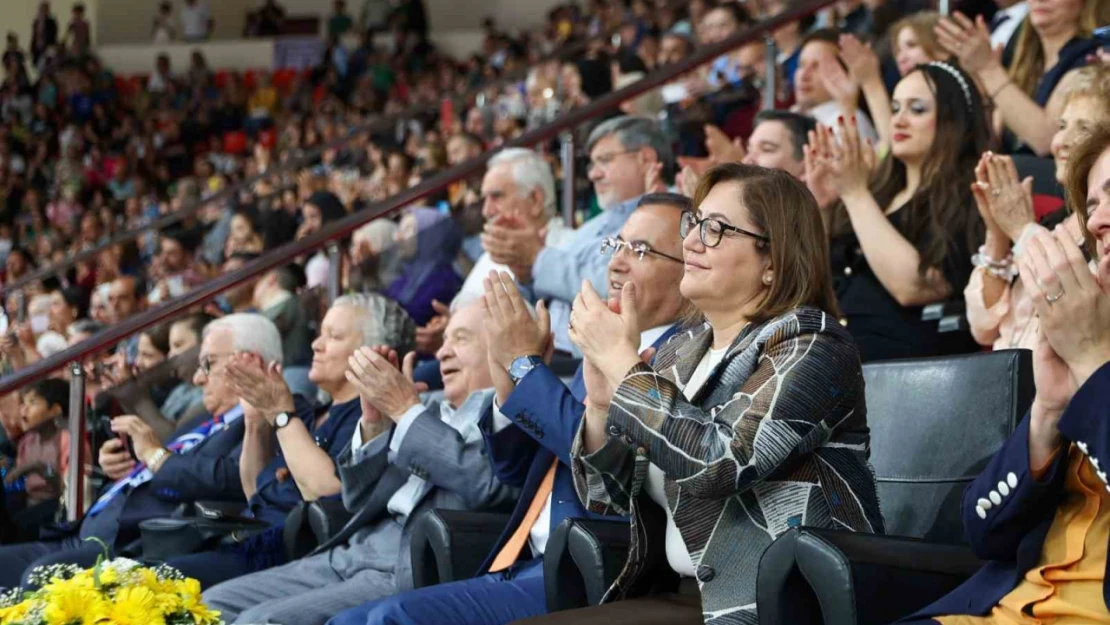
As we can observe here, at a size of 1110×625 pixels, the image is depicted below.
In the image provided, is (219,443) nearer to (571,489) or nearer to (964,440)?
(571,489)

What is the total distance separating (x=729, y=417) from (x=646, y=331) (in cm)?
74

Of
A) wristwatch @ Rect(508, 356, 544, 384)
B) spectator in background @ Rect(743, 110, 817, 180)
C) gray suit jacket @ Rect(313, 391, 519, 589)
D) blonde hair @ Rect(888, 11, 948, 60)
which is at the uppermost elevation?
blonde hair @ Rect(888, 11, 948, 60)

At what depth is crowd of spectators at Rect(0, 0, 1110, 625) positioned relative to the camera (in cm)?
224

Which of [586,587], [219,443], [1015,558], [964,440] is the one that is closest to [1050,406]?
[1015,558]

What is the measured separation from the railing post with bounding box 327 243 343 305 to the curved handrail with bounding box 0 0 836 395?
0.14ft

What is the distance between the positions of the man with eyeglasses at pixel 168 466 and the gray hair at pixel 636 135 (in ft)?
3.63

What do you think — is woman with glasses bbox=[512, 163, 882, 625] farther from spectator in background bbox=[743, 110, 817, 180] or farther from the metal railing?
the metal railing

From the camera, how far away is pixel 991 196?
124 inches

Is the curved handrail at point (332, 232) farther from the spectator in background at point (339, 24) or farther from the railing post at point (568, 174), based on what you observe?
the spectator in background at point (339, 24)

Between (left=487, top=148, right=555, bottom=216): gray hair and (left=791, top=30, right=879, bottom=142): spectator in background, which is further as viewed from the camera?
(left=791, top=30, right=879, bottom=142): spectator in background

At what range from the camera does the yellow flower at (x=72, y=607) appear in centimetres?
233

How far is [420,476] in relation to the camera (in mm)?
3236

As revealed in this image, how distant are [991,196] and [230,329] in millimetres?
2091

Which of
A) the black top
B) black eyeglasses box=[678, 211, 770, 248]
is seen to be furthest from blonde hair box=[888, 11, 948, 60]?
→ black eyeglasses box=[678, 211, 770, 248]
